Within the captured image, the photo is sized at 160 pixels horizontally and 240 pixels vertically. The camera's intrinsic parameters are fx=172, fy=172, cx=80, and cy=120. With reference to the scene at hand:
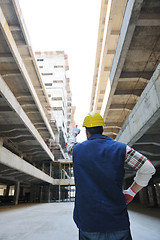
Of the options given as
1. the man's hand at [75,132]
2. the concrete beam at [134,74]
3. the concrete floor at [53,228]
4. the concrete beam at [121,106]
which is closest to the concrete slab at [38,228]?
the concrete floor at [53,228]

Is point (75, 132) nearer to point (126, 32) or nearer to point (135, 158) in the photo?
point (135, 158)

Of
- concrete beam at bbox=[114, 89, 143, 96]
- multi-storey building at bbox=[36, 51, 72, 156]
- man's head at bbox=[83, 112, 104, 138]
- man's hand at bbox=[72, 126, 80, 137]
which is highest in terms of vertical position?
multi-storey building at bbox=[36, 51, 72, 156]

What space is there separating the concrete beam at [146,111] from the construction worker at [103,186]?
139 inches

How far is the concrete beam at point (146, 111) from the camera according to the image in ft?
15.5

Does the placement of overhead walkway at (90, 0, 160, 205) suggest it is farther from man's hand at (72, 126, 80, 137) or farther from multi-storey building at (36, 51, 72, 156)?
multi-storey building at (36, 51, 72, 156)

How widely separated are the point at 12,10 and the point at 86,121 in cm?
1176

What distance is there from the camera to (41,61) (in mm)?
57000

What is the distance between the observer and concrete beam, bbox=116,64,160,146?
15.5 ft

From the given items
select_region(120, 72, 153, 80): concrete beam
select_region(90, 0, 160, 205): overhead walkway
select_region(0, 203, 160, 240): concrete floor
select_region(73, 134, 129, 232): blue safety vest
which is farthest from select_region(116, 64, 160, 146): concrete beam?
select_region(120, 72, 153, 80): concrete beam

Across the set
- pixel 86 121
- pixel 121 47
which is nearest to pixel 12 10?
pixel 121 47

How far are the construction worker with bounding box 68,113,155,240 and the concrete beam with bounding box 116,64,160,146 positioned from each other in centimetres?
354

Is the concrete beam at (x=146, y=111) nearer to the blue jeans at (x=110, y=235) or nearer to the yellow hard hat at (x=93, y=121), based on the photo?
the yellow hard hat at (x=93, y=121)

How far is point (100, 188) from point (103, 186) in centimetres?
3

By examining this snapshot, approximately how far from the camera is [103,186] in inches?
59.4
